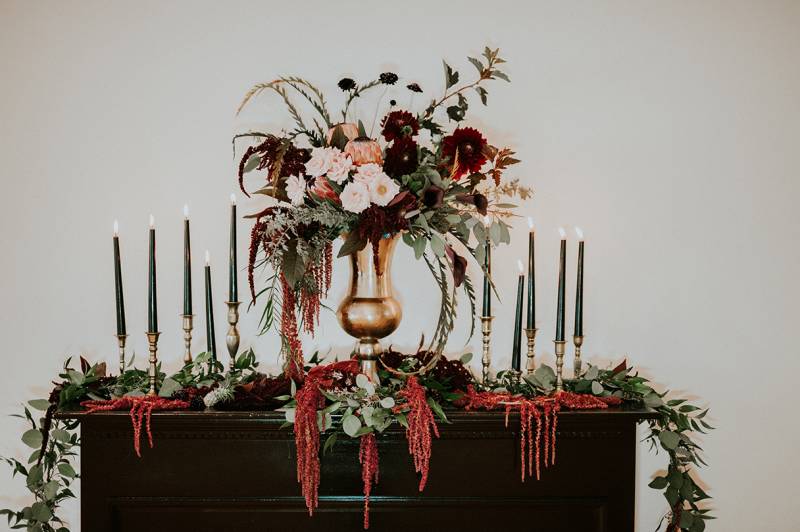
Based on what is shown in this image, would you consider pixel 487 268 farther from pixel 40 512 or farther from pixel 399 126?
pixel 40 512

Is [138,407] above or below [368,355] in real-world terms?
below

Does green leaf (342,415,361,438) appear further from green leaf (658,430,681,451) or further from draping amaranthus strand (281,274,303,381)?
green leaf (658,430,681,451)

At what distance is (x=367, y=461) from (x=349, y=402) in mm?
139

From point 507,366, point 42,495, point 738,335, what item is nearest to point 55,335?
point 42,495

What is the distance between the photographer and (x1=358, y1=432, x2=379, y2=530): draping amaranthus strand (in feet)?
5.11

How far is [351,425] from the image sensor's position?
1.52m

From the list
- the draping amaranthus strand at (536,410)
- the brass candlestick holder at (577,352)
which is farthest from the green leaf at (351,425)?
the brass candlestick holder at (577,352)

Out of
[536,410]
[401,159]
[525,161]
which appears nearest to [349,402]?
[536,410]

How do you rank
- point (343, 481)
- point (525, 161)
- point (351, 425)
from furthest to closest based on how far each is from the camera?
point (525, 161) < point (343, 481) < point (351, 425)

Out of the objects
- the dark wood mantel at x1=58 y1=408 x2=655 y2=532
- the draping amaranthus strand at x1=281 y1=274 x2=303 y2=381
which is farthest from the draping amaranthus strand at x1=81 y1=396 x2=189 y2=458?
the draping amaranthus strand at x1=281 y1=274 x2=303 y2=381

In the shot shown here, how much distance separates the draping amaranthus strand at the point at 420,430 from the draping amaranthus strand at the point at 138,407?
1.80ft

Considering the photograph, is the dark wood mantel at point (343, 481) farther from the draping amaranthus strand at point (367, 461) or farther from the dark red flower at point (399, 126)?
the dark red flower at point (399, 126)

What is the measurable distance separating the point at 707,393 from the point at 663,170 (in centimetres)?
76

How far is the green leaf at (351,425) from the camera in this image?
152 centimetres
